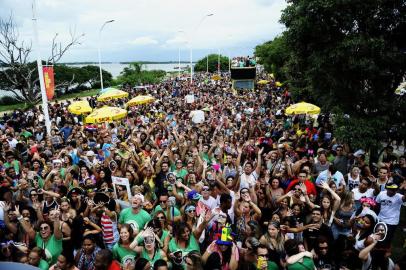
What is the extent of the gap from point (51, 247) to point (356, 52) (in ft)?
25.5

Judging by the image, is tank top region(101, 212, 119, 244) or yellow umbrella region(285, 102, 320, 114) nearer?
tank top region(101, 212, 119, 244)

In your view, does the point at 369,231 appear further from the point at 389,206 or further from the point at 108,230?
the point at 108,230

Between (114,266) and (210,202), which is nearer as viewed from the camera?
(114,266)

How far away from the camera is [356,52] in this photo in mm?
8359

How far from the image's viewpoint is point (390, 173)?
709 cm

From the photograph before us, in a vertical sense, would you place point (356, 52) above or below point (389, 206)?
above

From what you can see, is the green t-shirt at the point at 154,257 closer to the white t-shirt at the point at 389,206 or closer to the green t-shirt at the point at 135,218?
the green t-shirt at the point at 135,218

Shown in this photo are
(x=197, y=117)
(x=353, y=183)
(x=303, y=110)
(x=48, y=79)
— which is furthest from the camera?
(x=197, y=117)

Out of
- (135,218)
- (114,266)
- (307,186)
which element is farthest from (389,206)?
(114,266)

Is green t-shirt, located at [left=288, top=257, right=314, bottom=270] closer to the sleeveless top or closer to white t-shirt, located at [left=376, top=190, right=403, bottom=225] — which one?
the sleeveless top

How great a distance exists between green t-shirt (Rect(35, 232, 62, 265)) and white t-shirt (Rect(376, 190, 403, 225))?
5.25m

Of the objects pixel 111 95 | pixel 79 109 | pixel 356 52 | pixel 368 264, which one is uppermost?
pixel 356 52

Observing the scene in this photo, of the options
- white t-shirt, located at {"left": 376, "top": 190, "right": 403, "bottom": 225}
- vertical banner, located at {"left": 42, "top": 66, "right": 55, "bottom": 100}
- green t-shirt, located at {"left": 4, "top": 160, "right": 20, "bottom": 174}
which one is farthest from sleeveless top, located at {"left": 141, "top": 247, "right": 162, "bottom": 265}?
vertical banner, located at {"left": 42, "top": 66, "right": 55, "bottom": 100}

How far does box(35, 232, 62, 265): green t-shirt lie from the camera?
4.62m
